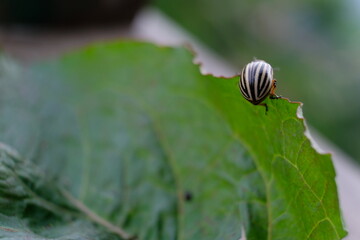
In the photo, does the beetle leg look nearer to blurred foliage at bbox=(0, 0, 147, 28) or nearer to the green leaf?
the green leaf

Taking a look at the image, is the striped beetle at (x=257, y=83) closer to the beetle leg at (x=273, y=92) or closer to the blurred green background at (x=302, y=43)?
the beetle leg at (x=273, y=92)

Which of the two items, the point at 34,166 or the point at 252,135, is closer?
the point at 252,135

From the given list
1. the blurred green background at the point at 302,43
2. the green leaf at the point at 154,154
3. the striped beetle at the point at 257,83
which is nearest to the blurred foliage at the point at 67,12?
the green leaf at the point at 154,154

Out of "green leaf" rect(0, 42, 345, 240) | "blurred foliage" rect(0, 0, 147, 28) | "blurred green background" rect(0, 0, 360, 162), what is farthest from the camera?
"blurred green background" rect(0, 0, 360, 162)

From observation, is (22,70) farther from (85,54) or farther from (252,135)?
(252,135)

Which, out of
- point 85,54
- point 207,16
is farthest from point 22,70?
point 207,16

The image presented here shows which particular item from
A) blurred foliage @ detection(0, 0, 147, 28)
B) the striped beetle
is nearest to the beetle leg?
the striped beetle
